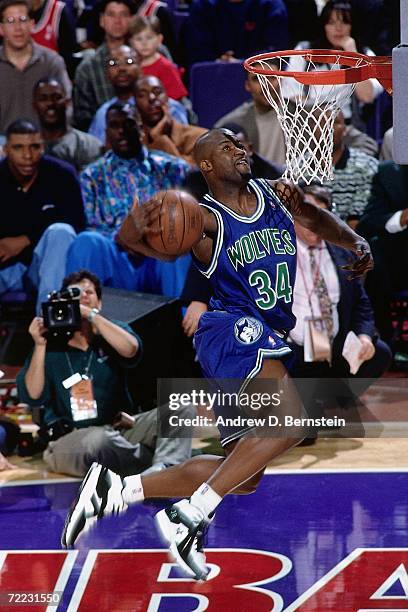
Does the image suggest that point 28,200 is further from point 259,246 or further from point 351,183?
point 259,246

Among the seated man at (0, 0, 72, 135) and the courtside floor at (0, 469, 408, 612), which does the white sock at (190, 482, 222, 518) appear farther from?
the seated man at (0, 0, 72, 135)

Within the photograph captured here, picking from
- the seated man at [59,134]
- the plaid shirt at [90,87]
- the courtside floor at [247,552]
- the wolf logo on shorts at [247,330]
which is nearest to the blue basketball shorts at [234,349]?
the wolf logo on shorts at [247,330]

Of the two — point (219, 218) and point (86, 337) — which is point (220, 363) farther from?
point (86, 337)

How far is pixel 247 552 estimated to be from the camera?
5.43 meters

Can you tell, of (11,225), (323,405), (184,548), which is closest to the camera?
(184,548)

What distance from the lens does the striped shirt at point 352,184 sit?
785 centimetres

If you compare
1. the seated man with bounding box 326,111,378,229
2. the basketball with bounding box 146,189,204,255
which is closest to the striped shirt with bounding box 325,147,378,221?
the seated man with bounding box 326,111,378,229

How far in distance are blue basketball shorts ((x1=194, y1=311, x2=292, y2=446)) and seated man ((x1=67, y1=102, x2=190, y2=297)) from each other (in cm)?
241

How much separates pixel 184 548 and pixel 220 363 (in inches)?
32.5

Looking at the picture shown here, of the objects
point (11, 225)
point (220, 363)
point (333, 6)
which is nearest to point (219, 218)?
point (220, 363)

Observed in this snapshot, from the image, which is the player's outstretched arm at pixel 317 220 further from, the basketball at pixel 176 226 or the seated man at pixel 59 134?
the seated man at pixel 59 134

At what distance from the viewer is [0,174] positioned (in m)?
7.88

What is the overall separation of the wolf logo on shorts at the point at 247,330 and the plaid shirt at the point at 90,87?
408 centimetres

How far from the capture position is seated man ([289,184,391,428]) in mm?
7141
